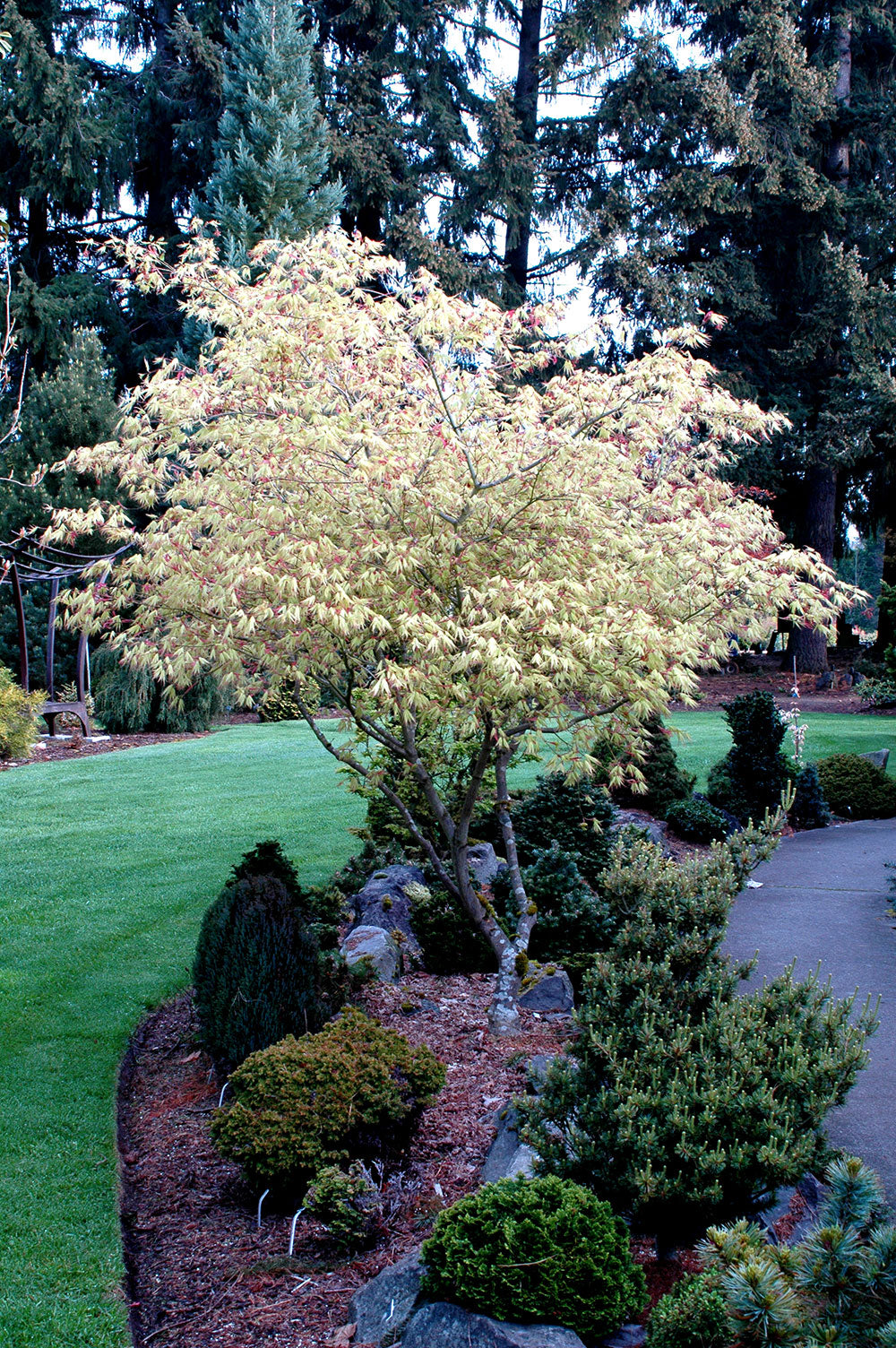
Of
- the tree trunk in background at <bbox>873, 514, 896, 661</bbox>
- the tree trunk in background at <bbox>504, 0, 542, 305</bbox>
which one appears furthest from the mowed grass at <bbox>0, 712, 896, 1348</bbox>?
the tree trunk in background at <bbox>504, 0, 542, 305</bbox>

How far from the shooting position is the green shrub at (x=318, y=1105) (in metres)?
3.64

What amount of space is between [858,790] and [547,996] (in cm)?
724

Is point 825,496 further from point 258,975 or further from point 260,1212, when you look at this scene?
point 260,1212

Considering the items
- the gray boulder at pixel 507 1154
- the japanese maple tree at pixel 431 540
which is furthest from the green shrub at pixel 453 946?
the gray boulder at pixel 507 1154

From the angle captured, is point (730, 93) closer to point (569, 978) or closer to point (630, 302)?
point (630, 302)

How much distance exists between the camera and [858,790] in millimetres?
11484

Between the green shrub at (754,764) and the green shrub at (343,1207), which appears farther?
the green shrub at (754,764)

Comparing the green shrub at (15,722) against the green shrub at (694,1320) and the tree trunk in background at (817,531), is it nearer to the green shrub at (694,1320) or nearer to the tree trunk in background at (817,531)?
the green shrub at (694,1320)

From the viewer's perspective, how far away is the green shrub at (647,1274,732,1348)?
2.40 meters

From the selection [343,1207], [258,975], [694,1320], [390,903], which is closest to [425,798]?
[390,903]

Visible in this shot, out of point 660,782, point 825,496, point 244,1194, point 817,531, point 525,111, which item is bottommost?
point 244,1194

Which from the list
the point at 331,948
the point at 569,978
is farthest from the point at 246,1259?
the point at 569,978

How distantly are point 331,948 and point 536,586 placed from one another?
2.63 metres

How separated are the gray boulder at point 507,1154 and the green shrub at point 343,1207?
438 millimetres
